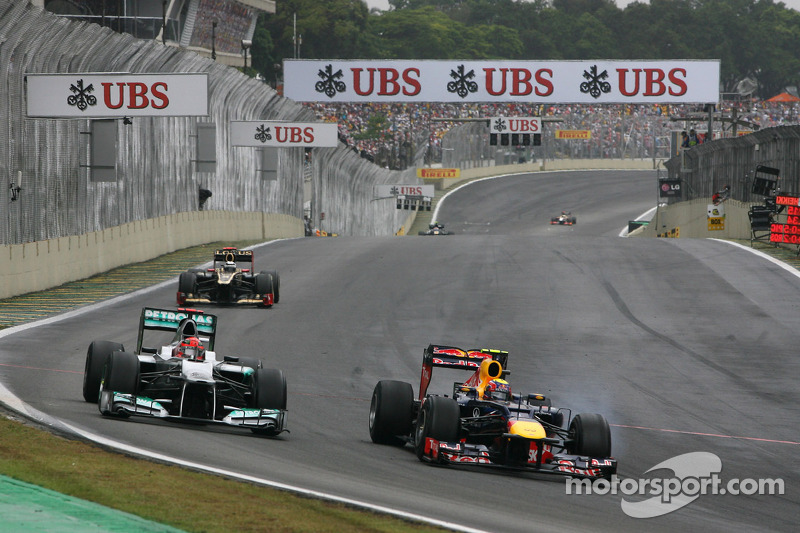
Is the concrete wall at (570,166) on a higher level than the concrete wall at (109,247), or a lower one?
higher

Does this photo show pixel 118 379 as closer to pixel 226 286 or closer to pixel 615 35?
pixel 226 286

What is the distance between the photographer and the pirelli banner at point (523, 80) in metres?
52.8

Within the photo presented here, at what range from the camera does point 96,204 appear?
2558cm

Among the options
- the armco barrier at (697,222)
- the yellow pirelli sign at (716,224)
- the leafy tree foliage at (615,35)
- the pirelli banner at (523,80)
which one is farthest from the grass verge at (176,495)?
the leafy tree foliage at (615,35)

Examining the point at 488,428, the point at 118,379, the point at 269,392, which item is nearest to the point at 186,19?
the point at 269,392

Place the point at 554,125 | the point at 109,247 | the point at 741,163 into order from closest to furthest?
the point at 109,247 → the point at 741,163 → the point at 554,125

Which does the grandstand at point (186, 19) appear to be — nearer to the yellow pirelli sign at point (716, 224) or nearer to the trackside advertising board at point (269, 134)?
the trackside advertising board at point (269, 134)

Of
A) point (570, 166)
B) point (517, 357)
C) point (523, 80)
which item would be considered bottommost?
point (517, 357)

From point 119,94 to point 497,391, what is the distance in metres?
12.5

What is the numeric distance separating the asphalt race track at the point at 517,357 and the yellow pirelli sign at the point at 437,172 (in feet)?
154

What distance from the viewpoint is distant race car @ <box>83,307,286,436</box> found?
1005 cm

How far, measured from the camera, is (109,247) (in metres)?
26.4

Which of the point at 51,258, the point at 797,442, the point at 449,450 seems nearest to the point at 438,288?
the point at 51,258

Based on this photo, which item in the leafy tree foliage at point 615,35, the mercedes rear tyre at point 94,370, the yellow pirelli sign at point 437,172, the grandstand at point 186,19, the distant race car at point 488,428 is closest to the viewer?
the distant race car at point 488,428
